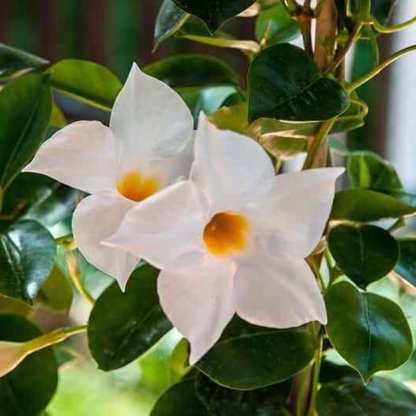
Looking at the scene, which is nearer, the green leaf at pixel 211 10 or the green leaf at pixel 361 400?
the green leaf at pixel 211 10

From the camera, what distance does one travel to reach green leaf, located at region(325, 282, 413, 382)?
1.55 ft

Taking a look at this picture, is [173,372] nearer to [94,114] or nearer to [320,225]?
[320,225]

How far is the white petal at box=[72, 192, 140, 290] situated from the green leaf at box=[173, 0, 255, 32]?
0.34 feet

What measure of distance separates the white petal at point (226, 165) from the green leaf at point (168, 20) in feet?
0.46

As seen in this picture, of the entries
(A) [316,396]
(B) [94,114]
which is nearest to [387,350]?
(A) [316,396]

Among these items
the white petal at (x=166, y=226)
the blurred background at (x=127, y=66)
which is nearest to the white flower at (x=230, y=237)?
the white petal at (x=166, y=226)

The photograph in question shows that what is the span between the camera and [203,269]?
0.38m

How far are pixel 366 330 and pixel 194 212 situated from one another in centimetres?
19

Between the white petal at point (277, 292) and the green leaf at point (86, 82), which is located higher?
the green leaf at point (86, 82)

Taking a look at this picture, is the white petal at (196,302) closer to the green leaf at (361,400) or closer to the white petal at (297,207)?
the white petal at (297,207)

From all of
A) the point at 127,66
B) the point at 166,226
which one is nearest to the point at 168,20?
the point at 166,226

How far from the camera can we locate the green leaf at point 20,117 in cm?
53

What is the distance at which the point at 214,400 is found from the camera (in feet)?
1.80

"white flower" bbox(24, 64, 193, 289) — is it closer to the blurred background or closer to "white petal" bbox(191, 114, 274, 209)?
"white petal" bbox(191, 114, 274, 209)
